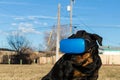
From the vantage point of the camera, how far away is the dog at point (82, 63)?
596 centimetres

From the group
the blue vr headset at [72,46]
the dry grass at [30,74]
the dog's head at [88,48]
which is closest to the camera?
the blue vr headset at [72,46]

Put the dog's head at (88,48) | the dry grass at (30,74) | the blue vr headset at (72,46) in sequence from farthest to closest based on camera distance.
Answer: the dry grass at (30,74), the dog's head at (88,48), the blue vr headset at (72,46)

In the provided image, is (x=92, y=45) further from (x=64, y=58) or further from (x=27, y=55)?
(x=27, y=55)

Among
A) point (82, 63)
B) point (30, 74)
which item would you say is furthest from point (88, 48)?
point (30, 74)

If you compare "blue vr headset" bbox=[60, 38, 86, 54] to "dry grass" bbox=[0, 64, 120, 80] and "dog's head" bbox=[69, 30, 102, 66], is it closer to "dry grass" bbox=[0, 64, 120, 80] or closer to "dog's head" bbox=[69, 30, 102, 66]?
"dog's head" bbox=[69, 30, 102, 66]

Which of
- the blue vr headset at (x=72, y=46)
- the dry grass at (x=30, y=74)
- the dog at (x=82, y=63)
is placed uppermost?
the blue vr headset at (x=72, y=46)

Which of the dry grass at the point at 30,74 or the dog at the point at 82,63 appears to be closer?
the dog at the point at 82,63

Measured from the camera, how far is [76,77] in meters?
6.14

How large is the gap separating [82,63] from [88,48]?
23cm

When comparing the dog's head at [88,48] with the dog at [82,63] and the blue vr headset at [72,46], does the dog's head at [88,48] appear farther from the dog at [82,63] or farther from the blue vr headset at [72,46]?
the blue vr headset at [72,46]

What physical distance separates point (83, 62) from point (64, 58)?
36 cm

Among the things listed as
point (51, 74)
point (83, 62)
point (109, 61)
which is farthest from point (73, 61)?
point (109, 61)

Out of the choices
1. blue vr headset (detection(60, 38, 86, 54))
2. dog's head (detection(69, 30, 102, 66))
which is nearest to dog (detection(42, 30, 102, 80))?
dog's head (detection(69, 30, 102, 66))

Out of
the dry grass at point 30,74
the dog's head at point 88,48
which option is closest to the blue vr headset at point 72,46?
the dog's head at point 88,48
